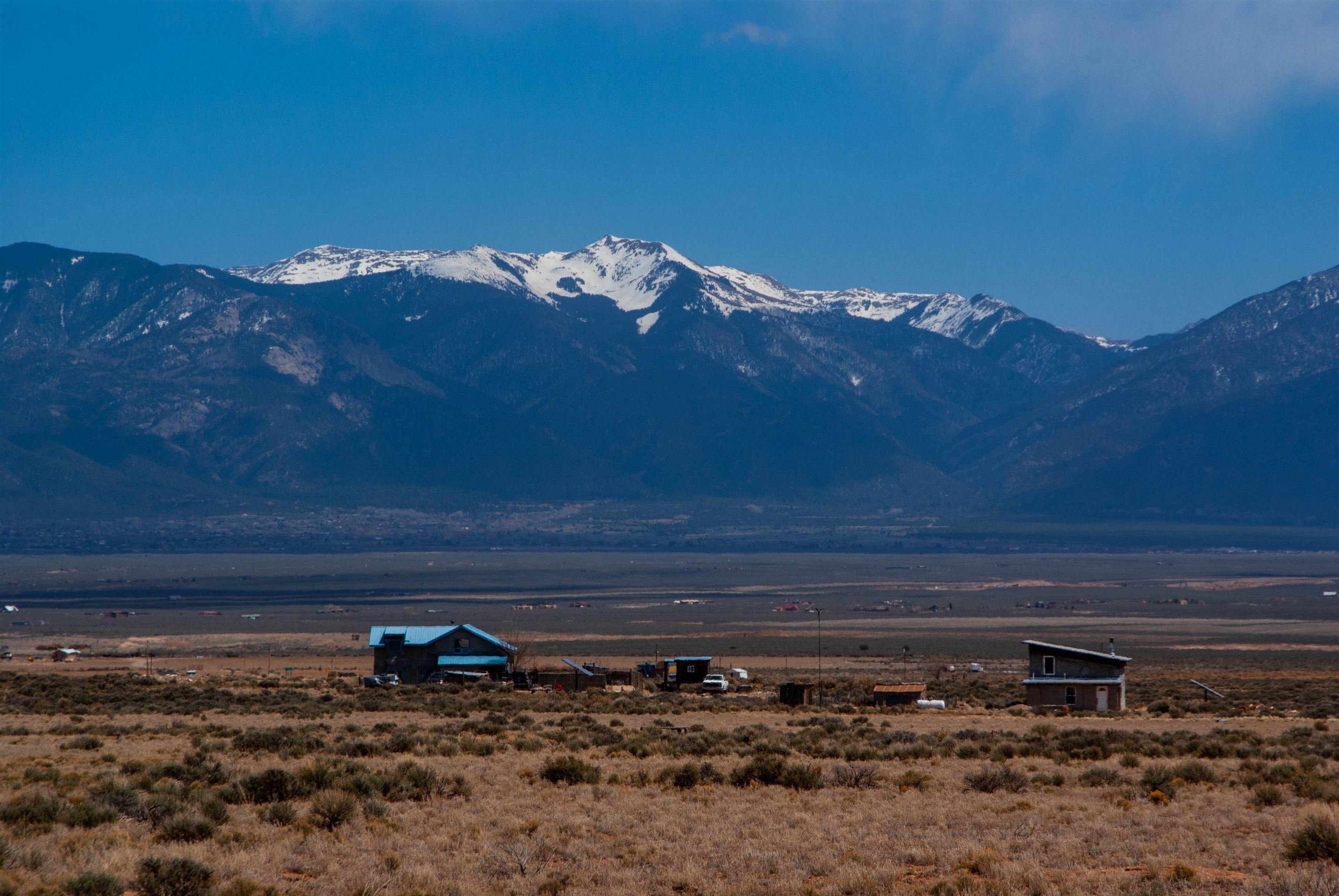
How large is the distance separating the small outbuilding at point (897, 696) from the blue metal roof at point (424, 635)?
15.1m

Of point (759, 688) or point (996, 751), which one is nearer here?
point (996, 751)

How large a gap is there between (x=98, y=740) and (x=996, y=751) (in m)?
15.8

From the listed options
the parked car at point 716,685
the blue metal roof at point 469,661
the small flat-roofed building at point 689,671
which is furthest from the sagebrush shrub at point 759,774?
the blue metal roof at point 469,661

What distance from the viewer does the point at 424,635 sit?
4844 cm

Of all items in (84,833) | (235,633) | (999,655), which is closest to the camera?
(84,833)

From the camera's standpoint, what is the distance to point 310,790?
16859mm

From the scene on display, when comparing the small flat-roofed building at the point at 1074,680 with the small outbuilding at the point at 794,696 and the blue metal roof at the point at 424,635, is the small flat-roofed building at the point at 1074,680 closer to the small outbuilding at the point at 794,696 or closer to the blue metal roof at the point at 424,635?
the small outbuilding at the point at 794,696

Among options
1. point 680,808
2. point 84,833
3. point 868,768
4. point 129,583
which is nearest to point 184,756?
point 84,833

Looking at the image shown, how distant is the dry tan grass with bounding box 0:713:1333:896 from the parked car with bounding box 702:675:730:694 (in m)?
25.4

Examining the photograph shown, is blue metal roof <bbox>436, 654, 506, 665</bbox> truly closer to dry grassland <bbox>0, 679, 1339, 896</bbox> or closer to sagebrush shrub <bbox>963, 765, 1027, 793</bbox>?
dry grassland <bbox>0, 679, 1339, 896</bbox>

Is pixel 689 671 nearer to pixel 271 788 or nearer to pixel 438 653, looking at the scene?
pixel 438 653

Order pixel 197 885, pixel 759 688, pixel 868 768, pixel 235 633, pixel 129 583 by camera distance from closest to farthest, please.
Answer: pixel 197 885 < pixel 868 768 < pixel 759 688 < pixel 235 633 < pixel 129 583

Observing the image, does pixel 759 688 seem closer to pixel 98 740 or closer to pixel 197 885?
pixel 98 740

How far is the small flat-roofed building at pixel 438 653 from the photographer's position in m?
47.2
